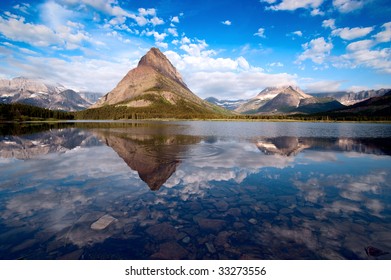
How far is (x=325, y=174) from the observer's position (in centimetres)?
2889

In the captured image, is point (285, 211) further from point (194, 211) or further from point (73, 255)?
point (73, 255)

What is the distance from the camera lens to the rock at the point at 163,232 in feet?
46.0

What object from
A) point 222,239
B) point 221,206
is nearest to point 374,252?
point 222,239

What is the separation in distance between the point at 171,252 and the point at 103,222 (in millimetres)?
6138

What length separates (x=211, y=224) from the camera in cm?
1574

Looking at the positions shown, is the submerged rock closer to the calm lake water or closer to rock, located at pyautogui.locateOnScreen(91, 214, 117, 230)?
the calm lake water

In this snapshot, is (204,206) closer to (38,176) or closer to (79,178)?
(79,178)

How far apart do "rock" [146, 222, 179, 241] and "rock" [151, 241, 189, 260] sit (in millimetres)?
762

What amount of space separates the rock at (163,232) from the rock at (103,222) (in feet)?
9.88

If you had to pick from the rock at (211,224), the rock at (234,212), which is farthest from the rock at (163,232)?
the rock at (234,212)

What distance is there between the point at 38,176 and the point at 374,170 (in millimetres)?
41483

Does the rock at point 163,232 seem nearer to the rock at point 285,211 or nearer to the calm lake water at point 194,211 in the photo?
the calm lake water at point 194,211
